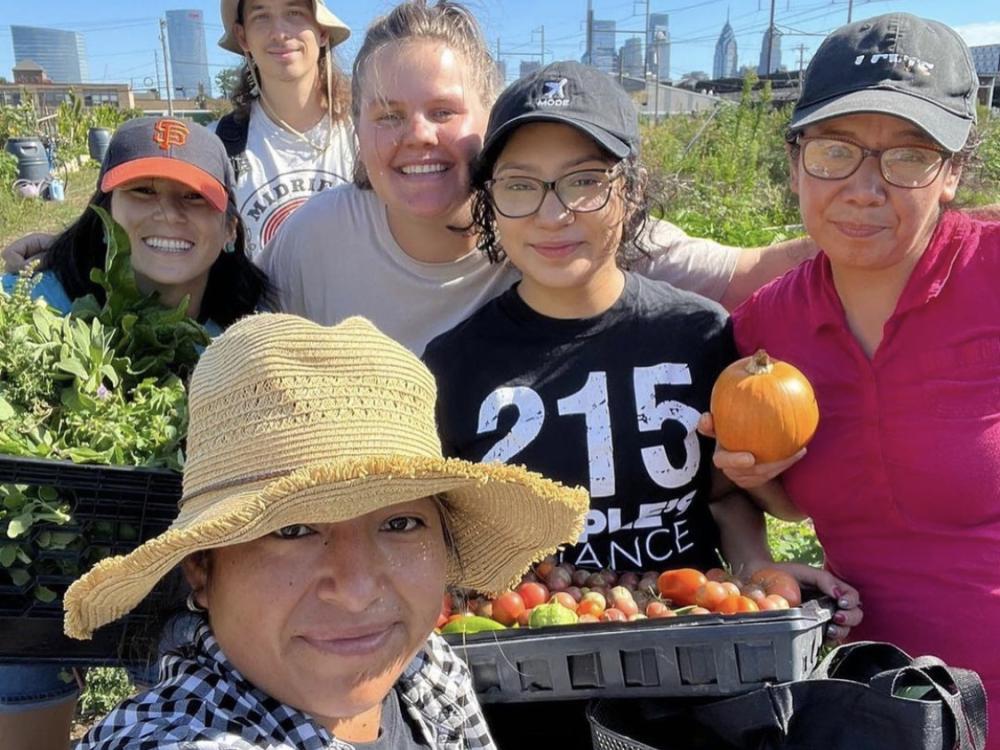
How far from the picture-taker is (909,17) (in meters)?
2.12

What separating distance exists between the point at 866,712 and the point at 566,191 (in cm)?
136

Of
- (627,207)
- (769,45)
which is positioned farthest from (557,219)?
(769,45)

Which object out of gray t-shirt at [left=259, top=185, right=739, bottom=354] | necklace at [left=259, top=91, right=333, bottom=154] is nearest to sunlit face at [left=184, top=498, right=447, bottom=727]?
gray t-shirt at [left=259, top=185, right=739, bottom=354]

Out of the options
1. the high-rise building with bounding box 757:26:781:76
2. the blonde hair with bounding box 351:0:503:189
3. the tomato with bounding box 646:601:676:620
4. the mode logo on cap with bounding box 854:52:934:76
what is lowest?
the tomato with bounding box 646:601:676:620

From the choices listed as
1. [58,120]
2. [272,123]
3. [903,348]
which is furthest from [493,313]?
[58,120]

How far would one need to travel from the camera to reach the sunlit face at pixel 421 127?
2719 millimetres

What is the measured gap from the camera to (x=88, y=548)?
1.82 m

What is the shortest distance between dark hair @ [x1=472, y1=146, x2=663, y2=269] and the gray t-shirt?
0.30 ft

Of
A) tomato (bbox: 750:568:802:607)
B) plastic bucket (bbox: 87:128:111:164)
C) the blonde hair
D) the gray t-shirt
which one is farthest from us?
plastic bucket (bbox: 87:128:111:164)

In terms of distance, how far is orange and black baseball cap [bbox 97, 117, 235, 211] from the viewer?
2.62 m

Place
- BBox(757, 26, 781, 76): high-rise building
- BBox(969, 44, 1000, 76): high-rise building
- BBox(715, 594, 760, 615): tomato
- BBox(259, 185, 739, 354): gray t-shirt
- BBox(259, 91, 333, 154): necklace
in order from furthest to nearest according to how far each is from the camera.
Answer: BBox(969, 44, 1000, 76): high-rise building → BBox(757, 26, 781, 76): high-rise building → BBox(259, 91, 333, 154): necklace → BBox(259, 185, 739, 354): gray t-shirt → BBox(715, 594, 760, 615): tomato

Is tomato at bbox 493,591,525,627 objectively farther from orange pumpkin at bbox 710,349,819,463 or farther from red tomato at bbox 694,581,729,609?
orange pumpkin at bbox 710,349,819,463

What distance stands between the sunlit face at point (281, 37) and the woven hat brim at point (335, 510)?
9.56 feet

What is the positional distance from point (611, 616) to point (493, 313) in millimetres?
889
